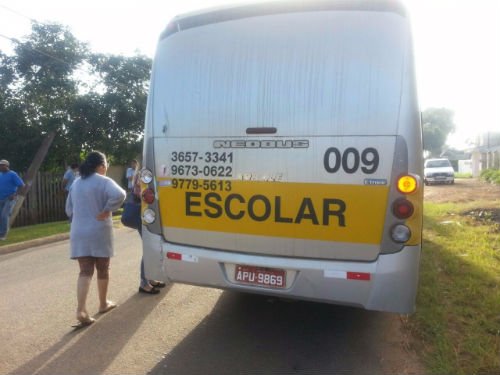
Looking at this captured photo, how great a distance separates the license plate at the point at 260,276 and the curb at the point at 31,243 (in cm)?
599

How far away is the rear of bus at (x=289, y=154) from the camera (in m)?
3.07

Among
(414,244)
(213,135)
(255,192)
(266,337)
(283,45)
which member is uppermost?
(283,45)

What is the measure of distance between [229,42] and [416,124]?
5.25 feet

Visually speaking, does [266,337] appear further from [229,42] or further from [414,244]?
[229,42]

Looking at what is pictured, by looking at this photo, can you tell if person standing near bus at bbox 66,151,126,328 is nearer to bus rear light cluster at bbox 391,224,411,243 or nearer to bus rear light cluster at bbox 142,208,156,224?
bus rear light cluster at bbox 142,208,156,224

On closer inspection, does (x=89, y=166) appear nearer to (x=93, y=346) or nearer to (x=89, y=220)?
(x=89, y=220)

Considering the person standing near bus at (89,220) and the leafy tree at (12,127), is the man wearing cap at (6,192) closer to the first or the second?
the person standing near bus at (89,220)

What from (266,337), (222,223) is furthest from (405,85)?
(266,337)

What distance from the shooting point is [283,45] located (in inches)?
131

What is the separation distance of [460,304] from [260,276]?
2.47 meters

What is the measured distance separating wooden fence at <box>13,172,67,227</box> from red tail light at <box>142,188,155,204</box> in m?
10.5

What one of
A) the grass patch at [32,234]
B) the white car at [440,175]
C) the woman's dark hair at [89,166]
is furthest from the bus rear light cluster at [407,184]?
the white car at [440,175]

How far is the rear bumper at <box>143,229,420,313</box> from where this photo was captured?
311 cm

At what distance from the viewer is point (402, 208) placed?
3051mm
